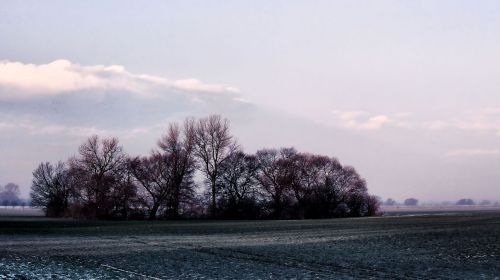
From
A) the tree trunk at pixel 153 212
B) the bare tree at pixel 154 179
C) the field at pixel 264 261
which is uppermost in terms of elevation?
the bare tree at pixel 154 179

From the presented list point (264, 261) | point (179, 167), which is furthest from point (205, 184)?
point (264, 261)

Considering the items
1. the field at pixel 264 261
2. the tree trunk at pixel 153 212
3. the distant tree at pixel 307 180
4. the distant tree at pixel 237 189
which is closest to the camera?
the field at pixel 264 261

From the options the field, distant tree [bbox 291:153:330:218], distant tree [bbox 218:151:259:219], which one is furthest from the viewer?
distant tree [bbox 291:153:330:218]

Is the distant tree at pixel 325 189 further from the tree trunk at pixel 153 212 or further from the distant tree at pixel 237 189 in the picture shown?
the tree trunk at pixel 153 212

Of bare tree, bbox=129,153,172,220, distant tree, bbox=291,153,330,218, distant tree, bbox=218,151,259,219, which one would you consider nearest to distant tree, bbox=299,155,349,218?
distant tree, bbox=291,153,330,218

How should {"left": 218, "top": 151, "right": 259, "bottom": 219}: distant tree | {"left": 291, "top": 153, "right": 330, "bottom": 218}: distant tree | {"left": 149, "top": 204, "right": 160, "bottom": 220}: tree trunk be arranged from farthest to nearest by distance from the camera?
{"left": 291, "top": 153, "right": 330, "bottom": 218}: distant tree → {"left": 218, "top": 151, "right": 259, "bottom": 219}: distant tree → {"left": 149, "top": 204, "right": 160, "bottom": 220}: tree trunk

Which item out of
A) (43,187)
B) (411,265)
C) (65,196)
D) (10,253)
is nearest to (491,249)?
(411,265)

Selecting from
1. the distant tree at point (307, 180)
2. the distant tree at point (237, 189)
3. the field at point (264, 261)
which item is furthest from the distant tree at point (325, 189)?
the field at point (264, 261)

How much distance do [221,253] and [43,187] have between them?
4752 inches

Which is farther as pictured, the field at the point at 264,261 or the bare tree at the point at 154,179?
the bare tree at the point at 154,179

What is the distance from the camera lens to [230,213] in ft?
388

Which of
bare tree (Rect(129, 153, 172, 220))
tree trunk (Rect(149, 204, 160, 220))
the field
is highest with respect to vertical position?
bare tree (Rect(129, 153, 172, 220))

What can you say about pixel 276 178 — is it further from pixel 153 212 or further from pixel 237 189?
pixel 153 212

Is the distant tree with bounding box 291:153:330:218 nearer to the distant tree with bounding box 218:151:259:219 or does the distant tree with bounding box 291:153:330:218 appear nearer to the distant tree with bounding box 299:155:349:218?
the distant tree with bounding box 299:155:349:218
